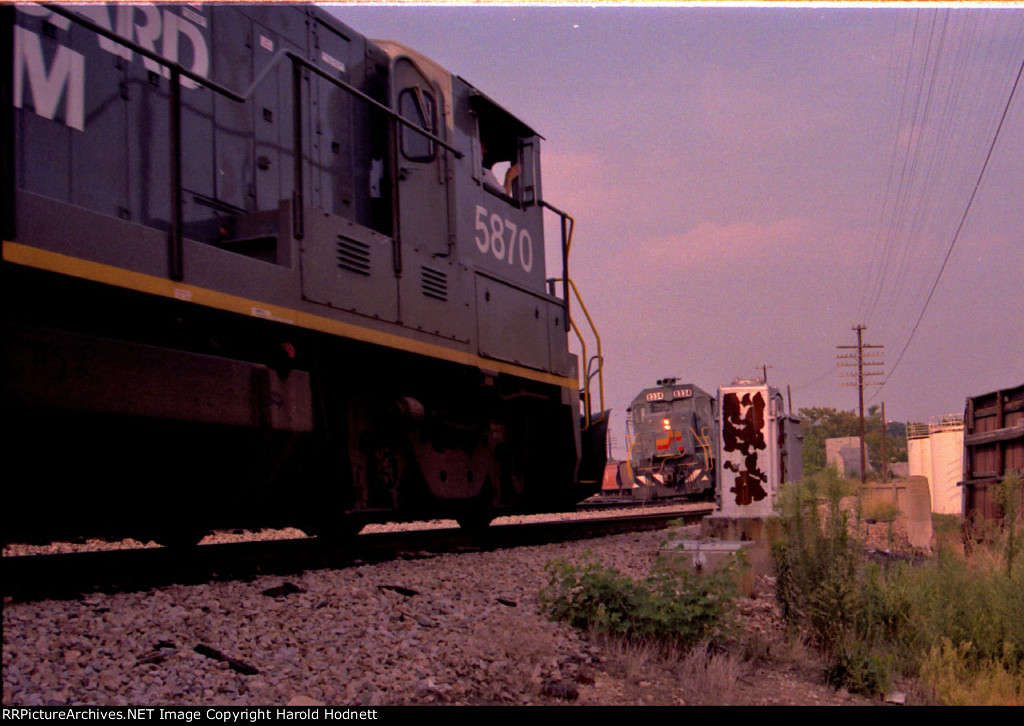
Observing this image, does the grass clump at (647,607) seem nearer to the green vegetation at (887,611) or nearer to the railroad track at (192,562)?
the green vegetation at (887,611)

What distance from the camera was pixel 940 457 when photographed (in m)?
14.1

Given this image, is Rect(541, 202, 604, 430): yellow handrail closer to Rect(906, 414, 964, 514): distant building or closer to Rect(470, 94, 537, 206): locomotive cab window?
Rect(470, 94, 537, 206): locomotive cab window

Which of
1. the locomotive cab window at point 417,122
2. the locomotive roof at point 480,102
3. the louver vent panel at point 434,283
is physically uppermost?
the locomotive roof at point 480,102

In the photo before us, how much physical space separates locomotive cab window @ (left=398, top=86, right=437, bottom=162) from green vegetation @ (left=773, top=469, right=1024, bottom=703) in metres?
4.10

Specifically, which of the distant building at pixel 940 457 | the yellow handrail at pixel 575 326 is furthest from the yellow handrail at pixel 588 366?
the distant building at pixel 940 457

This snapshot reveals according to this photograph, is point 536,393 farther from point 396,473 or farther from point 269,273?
point 269,273

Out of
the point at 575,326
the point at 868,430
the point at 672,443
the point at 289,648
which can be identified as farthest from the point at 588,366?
the point at 868,430

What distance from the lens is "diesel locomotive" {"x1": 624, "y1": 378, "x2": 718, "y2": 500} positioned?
Answer: 2061cm

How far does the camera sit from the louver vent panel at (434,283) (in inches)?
261

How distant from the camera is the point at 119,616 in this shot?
344cm

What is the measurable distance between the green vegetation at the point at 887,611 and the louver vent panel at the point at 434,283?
10.2 feet

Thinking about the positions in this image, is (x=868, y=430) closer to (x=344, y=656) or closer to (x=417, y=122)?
(x=417, y=122)

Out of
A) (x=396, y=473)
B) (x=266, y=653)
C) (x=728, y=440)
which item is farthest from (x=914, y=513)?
(x=266, y=653)

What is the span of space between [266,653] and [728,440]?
5996 mm
